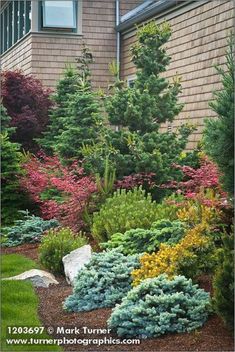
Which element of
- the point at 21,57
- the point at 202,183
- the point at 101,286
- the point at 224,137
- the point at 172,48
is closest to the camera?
the point at 224,137

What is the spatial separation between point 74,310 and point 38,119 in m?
9.38

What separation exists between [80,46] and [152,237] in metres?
11.0

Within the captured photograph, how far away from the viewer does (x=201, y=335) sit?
5324 mm

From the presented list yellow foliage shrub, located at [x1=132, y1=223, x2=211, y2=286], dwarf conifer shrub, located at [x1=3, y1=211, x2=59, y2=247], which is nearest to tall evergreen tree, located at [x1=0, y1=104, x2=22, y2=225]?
dwarf conifer shrub, located at [x1=3, y1=211, x2=59, y2=247]

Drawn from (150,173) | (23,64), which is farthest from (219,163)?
(23,64)

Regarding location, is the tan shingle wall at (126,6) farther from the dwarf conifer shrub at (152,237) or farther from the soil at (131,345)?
the soil at (131,345)

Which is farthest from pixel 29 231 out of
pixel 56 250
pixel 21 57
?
pixel 21 57

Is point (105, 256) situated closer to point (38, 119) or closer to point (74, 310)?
point (74, 310)

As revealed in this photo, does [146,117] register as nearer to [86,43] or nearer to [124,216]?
[124,216]

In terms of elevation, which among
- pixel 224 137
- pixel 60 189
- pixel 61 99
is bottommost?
pixel 60 189

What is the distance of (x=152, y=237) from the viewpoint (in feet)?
22.9

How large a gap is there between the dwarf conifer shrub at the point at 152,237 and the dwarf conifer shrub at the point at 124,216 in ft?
2.20

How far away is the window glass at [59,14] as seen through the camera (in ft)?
55.2

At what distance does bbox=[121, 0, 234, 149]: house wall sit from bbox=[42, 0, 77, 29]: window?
325 centimetres
